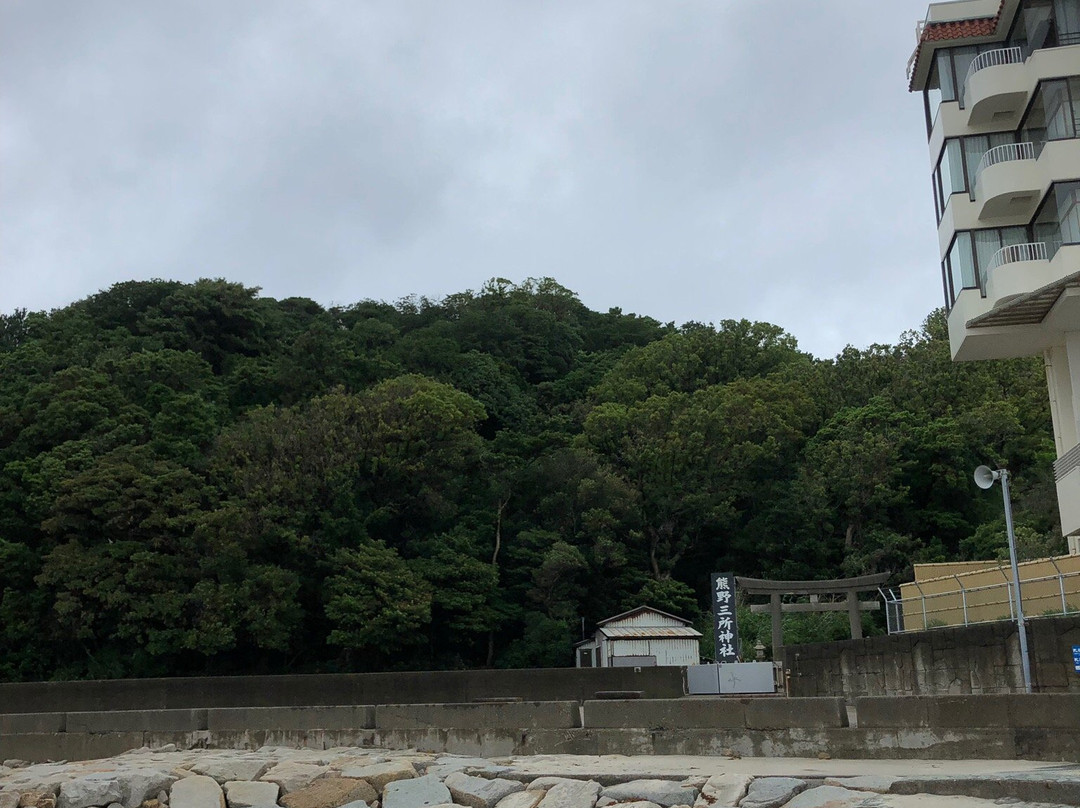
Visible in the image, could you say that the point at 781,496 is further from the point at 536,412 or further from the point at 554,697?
the point at 554,697

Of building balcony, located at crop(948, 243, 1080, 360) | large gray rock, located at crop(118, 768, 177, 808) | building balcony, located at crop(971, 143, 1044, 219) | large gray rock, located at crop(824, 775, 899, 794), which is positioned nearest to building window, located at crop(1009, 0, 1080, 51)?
building balcony, located at crop(971, 143, 1044, 219)

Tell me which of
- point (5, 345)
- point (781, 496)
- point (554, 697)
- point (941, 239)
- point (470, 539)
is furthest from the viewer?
point (5, 345)

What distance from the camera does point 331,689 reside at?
2259cm

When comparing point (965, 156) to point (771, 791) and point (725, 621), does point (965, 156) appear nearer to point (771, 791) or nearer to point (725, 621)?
point (725, 621)

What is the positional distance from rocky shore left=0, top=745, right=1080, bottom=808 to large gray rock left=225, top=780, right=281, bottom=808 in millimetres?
17

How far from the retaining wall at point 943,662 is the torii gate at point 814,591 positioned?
177cm

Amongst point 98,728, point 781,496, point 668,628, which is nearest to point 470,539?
point 668,628

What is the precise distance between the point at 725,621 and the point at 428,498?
12902mm

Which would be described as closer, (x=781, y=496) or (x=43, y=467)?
(x=43, y=467)

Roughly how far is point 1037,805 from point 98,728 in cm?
1628

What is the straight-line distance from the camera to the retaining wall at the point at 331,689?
22.4 m

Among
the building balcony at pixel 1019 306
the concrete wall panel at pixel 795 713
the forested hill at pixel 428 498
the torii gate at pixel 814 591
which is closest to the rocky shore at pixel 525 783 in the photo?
the concrete wall panel at pixel 795 713

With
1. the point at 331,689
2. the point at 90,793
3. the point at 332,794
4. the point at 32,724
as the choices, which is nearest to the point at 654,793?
the point at 332,794

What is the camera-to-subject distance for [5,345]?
5053 centimetres
